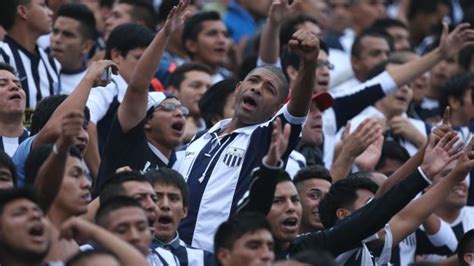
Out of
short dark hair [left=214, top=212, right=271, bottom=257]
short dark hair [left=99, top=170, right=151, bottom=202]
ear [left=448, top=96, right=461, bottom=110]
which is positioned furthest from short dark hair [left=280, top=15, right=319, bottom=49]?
short dark hair [left=214, top=212, right=271, bottom=257]

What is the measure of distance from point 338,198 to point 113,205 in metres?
2.17

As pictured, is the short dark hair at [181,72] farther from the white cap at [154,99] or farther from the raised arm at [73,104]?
the raised arm at [73,104]

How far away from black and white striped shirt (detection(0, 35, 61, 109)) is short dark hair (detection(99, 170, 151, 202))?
251 centimetres

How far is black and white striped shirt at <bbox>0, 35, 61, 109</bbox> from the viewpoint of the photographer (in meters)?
11.3

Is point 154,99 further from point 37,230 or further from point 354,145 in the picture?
point 37,230

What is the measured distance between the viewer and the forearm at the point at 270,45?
39.4 ft

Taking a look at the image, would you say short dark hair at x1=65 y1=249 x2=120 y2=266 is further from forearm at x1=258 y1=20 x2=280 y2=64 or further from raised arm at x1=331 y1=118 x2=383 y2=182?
forearm at x1=258 y1=20 x2=280 y2=64

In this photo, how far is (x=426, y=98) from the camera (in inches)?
596

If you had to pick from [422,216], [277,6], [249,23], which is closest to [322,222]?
[422,216]

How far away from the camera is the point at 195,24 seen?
13.7 meters

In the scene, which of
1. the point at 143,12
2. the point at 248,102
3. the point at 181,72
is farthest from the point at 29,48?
the point at 248,102

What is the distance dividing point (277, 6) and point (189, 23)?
7.86ft

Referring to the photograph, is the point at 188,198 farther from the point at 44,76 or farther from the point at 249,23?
the point at 249,23

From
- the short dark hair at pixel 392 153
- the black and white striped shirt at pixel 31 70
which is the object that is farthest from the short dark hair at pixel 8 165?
the short dark hair at pixel 392 153
